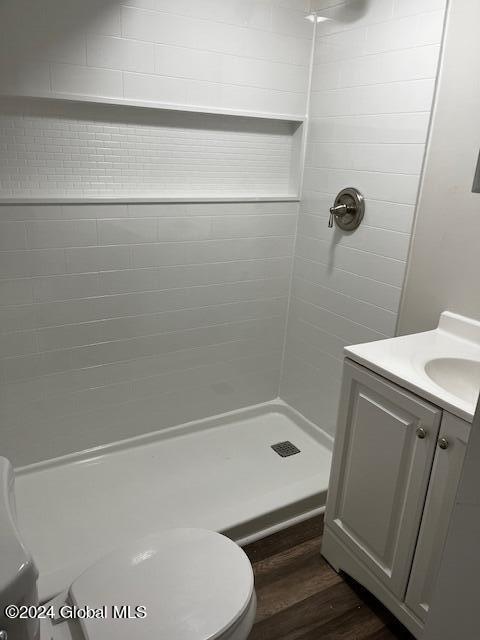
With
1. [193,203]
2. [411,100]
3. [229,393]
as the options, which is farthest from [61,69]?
[229,393]

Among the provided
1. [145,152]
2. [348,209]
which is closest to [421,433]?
[348,209]

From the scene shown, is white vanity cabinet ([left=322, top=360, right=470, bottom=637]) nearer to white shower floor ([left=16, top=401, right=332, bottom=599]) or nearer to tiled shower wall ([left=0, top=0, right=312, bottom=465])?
white shower floor ([left=16, top=401, right=332, bottom=599])

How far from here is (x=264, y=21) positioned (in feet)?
6.95

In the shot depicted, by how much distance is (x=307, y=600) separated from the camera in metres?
1.68

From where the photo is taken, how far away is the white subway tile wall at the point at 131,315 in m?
1.99

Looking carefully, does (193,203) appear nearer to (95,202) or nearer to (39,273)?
(95,202)

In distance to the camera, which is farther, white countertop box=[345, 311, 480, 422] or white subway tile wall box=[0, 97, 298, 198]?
white subway tile wall box=[0, 97, 298, 198]

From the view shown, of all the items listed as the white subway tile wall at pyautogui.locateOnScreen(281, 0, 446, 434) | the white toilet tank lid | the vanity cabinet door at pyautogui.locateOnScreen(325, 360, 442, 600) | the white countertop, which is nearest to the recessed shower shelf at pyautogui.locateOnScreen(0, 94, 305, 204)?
the white subway tile wall at pyautogui.locateOnScreen(281, 0, 446, 434)

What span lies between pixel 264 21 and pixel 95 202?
1.10 meters

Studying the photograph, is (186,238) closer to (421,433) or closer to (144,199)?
(144,199)

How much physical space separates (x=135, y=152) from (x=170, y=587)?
1683mm

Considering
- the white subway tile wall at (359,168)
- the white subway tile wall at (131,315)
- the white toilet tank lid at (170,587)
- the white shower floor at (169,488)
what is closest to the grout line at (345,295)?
the white subway tile wall at (359,168)

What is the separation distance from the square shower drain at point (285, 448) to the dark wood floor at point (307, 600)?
53cm

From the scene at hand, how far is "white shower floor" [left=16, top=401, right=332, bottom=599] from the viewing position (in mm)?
1860
